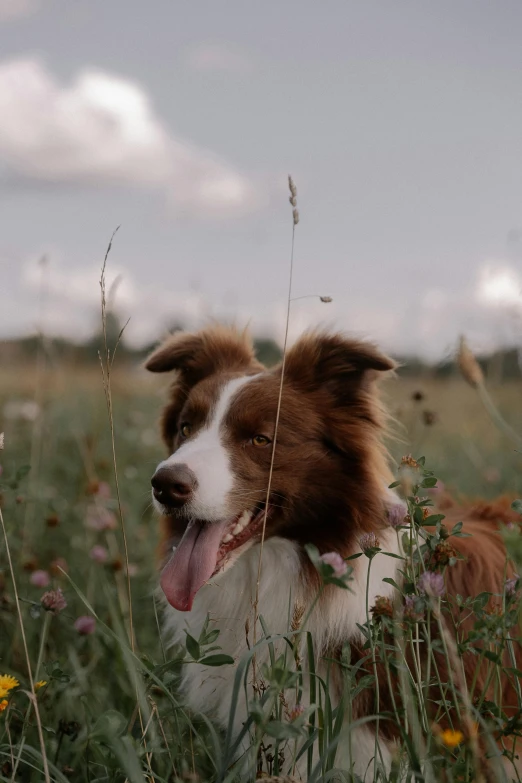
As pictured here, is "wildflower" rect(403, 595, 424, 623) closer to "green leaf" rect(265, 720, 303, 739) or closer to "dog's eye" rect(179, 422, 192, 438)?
"green leaf" rect(265, 720, 303, 739)

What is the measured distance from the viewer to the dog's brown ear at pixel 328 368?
11.3ft

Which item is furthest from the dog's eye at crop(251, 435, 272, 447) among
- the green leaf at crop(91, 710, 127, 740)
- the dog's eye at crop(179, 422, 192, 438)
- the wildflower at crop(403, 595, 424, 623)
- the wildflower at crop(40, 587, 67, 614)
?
the green leaf at crop(91, 710, 127, 740)

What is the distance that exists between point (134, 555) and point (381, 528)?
8.47 feet

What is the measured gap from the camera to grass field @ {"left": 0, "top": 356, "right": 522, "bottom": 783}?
7.35 feet

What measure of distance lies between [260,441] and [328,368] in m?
0.56

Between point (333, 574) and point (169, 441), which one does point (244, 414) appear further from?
point (333, 574)

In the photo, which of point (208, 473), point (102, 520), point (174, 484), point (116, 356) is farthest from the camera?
point (116, 356)

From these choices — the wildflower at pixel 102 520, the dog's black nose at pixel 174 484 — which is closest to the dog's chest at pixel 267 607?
the dog's black nose at pixel 174 484

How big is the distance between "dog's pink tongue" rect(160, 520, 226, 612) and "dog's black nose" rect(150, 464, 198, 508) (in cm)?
27

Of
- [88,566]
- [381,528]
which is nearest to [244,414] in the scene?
[381,528]

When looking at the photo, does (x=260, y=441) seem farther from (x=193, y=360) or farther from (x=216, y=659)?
(x=216, y=659)

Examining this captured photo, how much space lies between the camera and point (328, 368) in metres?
3.49

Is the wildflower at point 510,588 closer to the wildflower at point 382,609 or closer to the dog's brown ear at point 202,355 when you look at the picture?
the wildflower at point 382,609

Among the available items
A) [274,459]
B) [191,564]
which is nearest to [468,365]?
[274,459]
